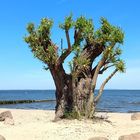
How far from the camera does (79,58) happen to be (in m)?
23.8

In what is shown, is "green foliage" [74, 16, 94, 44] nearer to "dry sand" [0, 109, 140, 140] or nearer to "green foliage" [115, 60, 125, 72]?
"green foliage" [115, 60, 125, 72]

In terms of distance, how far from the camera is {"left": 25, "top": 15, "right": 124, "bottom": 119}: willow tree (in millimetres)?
24016

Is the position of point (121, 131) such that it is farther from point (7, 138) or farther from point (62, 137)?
point (7, 138)

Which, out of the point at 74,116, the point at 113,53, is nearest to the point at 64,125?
the point at 74,116

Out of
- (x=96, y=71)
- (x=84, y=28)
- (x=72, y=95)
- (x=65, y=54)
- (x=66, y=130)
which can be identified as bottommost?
(x=66, y=130)

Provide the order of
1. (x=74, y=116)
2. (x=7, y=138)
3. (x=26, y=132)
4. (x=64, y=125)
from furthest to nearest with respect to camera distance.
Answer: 1. (x=74, y=116)
2. (x=64, y=125)
3. (x=26, y=132)
4. (x=7, y=138)

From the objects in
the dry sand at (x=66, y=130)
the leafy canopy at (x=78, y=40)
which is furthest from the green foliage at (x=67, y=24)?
the dry sand at (x=66, y=130)

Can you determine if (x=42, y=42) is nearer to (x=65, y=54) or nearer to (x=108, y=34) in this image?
(x=65, y=54)

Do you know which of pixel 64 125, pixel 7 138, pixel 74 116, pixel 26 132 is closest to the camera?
pixel 7 138

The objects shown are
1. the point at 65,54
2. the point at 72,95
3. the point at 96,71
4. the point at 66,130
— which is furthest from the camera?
the point at 96,71

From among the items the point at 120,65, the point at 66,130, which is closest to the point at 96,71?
the point at 120,65

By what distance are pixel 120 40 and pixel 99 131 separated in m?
5.95

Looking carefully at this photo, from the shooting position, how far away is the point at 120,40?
Answer: 978 inches

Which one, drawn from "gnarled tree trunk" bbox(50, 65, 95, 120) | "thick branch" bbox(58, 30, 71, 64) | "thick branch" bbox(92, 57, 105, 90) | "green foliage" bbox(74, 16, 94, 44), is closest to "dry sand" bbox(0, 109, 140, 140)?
"gnarled tree trunk" bbox(50, 65, 95, 120)
